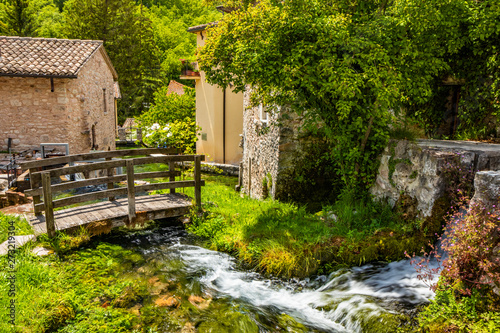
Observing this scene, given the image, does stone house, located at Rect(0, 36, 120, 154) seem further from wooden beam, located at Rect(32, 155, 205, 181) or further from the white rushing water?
the white rushing water

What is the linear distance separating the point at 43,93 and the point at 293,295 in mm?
14927

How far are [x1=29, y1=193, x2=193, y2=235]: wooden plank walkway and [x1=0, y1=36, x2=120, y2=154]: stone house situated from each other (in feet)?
32.0

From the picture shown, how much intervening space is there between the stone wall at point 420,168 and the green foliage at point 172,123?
42.6 ft

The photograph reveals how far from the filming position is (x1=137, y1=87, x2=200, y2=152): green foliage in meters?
21.0

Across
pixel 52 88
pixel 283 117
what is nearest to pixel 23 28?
pixel 52 88

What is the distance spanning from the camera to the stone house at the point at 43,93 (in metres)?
15.8

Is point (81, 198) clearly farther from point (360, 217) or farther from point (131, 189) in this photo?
point (360, 217)

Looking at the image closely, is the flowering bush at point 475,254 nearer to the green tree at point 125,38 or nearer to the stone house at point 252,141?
the stone house at point 252,141

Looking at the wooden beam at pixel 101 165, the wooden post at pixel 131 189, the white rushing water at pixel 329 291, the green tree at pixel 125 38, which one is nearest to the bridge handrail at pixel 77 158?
the wooden beam at pixel 101 165

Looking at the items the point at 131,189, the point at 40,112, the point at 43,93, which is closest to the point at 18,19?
the point at 43,93

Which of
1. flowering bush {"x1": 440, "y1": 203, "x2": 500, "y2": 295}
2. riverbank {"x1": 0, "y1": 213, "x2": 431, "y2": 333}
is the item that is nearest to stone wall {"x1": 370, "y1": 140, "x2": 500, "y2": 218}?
riverbank {"x1": 0, "y1": 213, "x2": 431, "y2": 333}

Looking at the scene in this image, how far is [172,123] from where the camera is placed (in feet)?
72.3

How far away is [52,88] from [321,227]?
13876 mm

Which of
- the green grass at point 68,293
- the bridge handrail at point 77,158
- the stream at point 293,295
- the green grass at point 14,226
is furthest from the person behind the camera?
the bridge handrail at point 77,158
